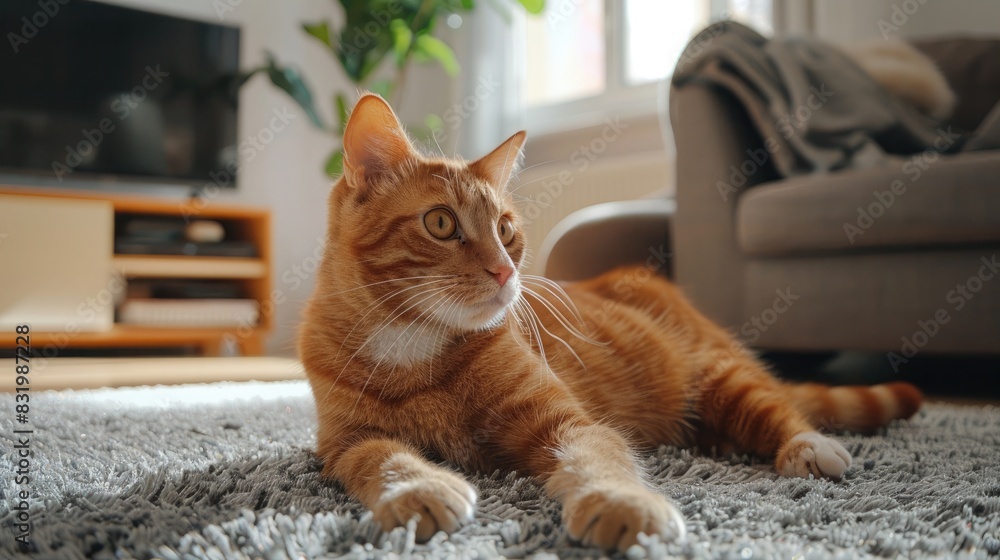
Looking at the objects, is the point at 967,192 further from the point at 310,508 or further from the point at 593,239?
the point at 310,508

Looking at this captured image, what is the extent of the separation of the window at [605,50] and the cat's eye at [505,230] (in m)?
2.81

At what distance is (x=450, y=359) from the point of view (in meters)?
0.99

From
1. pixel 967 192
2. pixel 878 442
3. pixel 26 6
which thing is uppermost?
pixel 26 6

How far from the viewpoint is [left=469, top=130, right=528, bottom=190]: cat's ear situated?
1.11 m

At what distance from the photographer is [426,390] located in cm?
96

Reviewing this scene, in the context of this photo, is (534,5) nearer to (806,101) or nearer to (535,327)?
(806,101)

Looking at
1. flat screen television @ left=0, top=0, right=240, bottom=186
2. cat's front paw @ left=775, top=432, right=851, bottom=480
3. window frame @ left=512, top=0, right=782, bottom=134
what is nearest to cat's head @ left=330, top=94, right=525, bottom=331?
cat's front paw @ left=775, top=432, right=851, bottom=480

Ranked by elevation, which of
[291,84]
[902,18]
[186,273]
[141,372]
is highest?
[902,18]

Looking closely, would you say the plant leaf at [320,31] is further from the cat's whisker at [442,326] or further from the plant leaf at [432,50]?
the cat's whisker at [442,326]

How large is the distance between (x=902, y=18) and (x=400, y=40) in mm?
2242

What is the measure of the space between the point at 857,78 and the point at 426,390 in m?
2.05

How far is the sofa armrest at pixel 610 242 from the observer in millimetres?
2246

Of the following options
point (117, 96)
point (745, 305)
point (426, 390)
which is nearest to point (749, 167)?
point (745, 305)

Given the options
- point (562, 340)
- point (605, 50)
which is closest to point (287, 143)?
point (605, 50)
